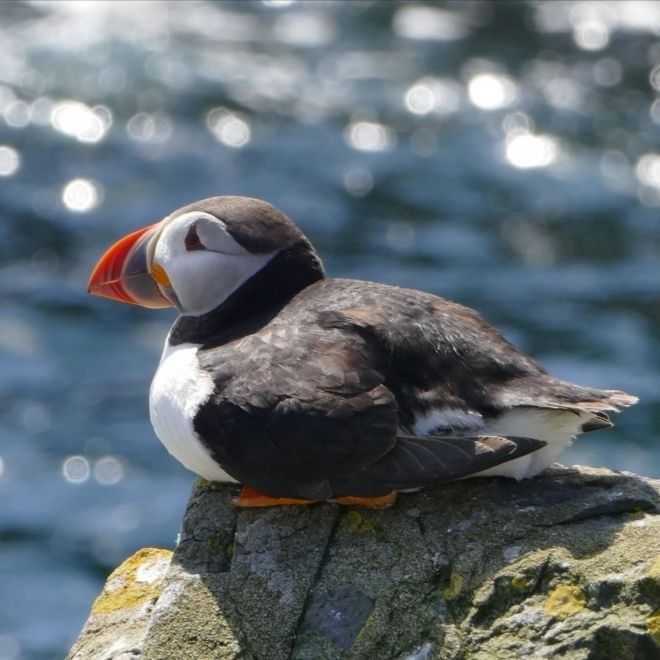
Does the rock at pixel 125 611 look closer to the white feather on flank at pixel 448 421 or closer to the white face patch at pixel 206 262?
the white face patch at pixel 206 262

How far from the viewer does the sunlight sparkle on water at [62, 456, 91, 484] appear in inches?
459

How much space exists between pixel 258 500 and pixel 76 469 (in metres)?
6.18

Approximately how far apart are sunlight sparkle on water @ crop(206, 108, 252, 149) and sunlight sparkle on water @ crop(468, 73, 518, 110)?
7.10 feet

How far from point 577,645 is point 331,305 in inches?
61.2

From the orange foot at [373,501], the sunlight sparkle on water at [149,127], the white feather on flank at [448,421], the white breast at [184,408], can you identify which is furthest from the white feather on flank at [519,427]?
the sunlight sparkle on water at [149,127]

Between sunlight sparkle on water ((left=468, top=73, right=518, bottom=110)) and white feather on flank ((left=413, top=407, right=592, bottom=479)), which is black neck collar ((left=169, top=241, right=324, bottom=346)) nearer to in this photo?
white feather on flank ((left=413, top=407, right=592, bottom=479))

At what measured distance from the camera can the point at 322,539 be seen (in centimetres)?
563

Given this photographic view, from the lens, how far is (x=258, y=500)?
5.75 meters

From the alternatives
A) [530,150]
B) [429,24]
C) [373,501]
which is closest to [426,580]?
[373,501]

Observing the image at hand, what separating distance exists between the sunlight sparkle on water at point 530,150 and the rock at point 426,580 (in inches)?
370

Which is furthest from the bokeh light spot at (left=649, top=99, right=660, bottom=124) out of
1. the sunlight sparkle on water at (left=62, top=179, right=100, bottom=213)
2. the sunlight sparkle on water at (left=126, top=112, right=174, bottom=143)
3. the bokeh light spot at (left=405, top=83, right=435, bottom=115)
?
the sunlight sparkle on water at (left=62, top=179, right=100, bottom=213)

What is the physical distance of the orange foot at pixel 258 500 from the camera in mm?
5746

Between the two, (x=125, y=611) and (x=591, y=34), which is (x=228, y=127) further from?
(x=125, y=611)

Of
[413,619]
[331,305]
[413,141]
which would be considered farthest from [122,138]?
[413,619]
